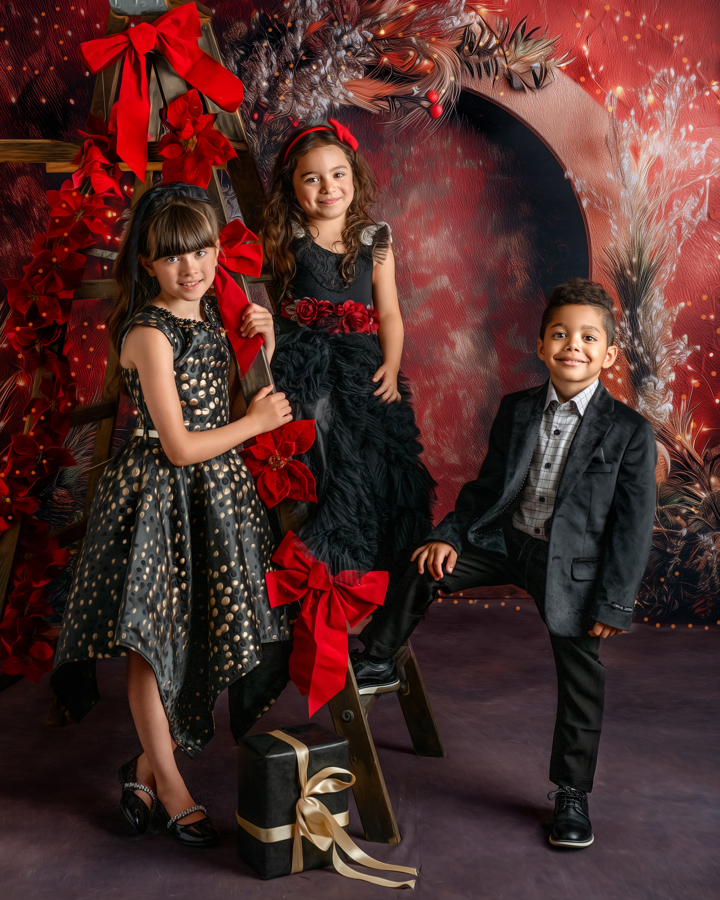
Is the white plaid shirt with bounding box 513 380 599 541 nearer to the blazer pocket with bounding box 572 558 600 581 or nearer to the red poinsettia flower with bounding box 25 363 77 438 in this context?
the blazer pocket with bounding box 572 558 600 581

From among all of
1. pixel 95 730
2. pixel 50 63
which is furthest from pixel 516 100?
pixel 95 730

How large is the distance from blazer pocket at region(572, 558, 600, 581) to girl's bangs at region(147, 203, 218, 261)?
3.61ft

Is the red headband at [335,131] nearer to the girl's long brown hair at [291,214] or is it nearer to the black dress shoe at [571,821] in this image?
the girl's long brown hair at [291,214]

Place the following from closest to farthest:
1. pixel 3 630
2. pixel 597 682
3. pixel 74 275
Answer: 1. pixel 597 682
2. pixel 74 275
3. pixel 3 630

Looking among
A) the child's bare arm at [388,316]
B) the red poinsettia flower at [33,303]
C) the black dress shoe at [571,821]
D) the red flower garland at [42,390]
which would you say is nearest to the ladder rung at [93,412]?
the red flower garland at [42,390]

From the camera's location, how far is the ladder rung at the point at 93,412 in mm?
2182

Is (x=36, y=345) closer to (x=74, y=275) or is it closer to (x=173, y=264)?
(x=74, y=275)

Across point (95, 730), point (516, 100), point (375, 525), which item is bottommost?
point (95, 730)

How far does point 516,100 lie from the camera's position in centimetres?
308

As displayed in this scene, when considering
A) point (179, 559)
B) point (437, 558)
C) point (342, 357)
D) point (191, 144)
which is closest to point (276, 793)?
point (179, 559)

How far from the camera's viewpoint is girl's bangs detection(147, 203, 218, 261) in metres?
1.77

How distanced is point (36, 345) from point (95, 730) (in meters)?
1.12

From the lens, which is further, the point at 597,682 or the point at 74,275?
the point at 74,275

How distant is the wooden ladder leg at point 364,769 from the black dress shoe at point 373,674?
0.38ft
